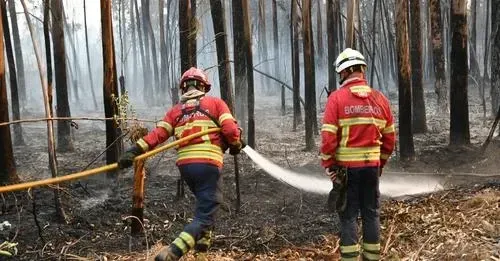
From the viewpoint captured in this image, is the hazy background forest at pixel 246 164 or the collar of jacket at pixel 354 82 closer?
the collar of jacket at pixel 354 82

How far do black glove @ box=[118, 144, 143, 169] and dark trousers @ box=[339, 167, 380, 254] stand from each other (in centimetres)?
180

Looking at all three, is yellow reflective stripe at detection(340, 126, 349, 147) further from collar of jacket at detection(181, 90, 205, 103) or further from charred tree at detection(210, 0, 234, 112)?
charred tree at detection(210, 0, 234, 112)

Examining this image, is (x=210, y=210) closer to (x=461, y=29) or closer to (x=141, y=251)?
(x=141, y=251)

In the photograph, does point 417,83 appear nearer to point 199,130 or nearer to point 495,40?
point 495,40

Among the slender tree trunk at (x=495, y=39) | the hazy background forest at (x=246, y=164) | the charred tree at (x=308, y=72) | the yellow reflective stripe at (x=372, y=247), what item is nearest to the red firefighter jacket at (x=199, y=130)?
the hazy background forest at (x=246, y=164)

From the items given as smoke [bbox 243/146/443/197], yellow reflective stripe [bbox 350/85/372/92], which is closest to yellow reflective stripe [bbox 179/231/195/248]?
yellow reflective stripe [bbox 350/85/372/92]

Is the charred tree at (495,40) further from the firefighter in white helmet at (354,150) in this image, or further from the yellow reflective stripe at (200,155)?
the yellow reflective stripe at (200,155)

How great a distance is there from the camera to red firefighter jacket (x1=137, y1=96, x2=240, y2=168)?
176 inches

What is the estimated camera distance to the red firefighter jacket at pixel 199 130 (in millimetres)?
4473

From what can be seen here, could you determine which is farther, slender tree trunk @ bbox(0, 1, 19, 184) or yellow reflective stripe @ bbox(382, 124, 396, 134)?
slender tree trunk @ bbox(0, 1, 19, 184)

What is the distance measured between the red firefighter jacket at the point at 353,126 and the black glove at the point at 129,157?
5.17ft

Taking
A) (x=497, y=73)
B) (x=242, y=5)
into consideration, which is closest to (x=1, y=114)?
(x=242, y=5)

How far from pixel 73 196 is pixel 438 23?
1025cm

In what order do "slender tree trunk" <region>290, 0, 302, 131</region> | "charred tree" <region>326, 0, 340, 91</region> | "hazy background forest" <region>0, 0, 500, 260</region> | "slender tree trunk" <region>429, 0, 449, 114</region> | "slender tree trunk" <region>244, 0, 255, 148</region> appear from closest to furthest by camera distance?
"hazy background forest" <region>0, 0, 500, 260</region> < "slender tree trunk" <region>244, 0, 255, 148</region> < "slender tree trunk" <region>290, 0, 302, 131</region> < "slender tree trunk" <region>429, 0, 449, 114</region> < "charred tree" <region>326, 0, 340, 91</region>
